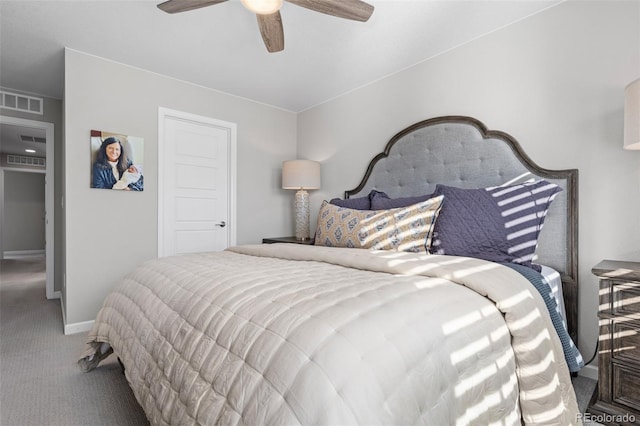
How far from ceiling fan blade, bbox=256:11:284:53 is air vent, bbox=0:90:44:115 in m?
3.40

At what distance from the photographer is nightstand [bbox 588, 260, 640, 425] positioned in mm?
1429

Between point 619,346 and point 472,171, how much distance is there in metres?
1.39

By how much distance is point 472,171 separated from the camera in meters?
2.48

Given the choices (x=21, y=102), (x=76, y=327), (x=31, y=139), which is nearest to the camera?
(x=76, y=327)

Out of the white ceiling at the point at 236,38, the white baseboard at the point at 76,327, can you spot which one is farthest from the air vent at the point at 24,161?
the white baseboard at the point at 76,327

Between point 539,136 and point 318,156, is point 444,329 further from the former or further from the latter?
point 318,156

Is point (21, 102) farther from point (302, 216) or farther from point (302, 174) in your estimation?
point (302, 216)

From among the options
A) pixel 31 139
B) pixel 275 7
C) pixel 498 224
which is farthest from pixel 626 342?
pixel 31 139

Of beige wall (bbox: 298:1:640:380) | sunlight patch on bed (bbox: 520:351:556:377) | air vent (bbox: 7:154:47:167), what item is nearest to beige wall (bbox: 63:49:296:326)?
beige wall (bbox: 298:1:640:380)

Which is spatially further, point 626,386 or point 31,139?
point 31,139

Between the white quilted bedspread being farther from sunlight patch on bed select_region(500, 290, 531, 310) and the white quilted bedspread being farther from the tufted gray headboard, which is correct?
the tufted gray headboard

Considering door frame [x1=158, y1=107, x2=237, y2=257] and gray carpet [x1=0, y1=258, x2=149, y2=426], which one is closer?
gray carpet [x1=0, y1=258, x2=149, y2=426]

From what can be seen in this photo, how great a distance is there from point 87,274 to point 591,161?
3976 mm

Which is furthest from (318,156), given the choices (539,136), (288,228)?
(539,136)
